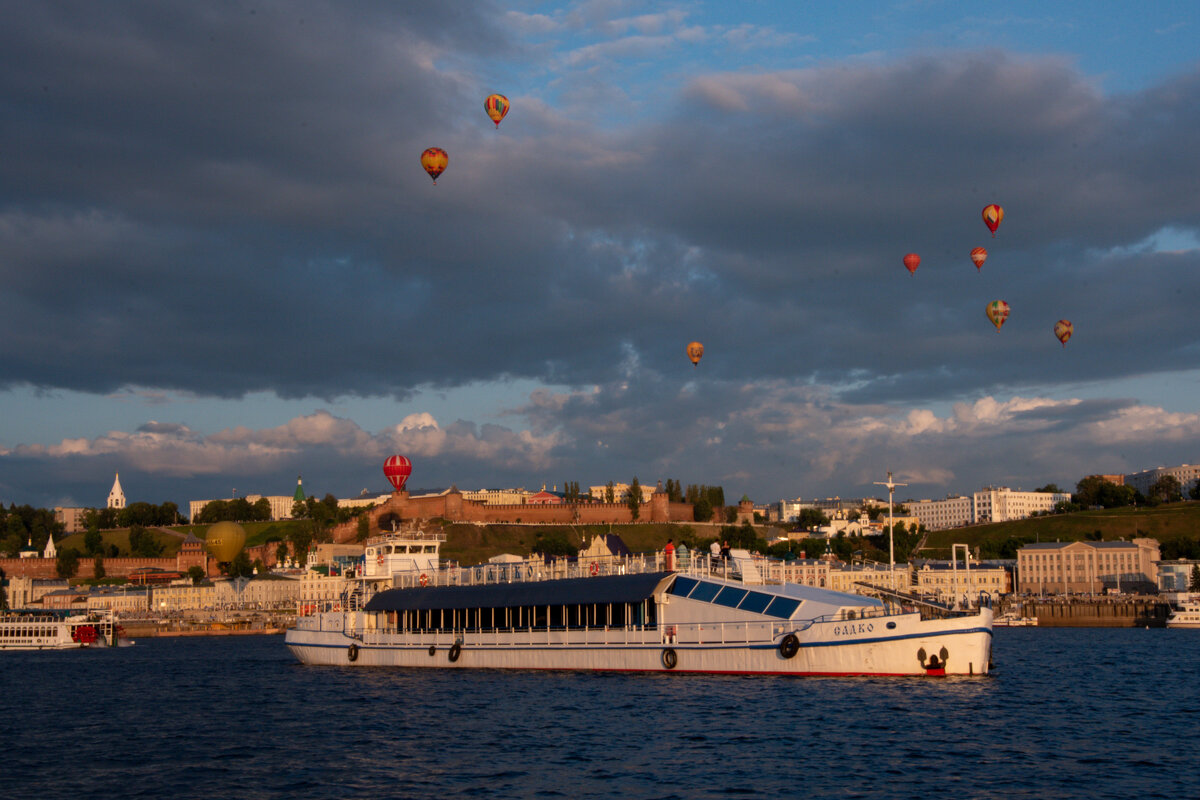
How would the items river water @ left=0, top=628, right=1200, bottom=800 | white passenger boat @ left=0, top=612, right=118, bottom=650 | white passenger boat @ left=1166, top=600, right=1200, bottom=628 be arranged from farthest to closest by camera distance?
1. white passenger boat @ left=1166, top=600, right=1200, bottom=628
2. white passenger boat @ left=0, top=612, right=118, bottom=650
3. river water @ left=0, top=628, right=1200, bottom=800

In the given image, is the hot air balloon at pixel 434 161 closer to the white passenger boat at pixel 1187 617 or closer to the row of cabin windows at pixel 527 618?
the row of cabin windows at pixel 527 618

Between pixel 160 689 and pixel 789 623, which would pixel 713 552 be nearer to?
pixel 789 623

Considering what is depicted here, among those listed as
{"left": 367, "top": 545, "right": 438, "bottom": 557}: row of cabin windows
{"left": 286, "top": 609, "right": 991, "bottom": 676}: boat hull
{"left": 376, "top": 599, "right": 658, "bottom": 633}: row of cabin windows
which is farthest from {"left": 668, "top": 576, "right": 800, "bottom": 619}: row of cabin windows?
{"left": 367, "top": 545, "right": 438, "bottom": 557}: row of cabin windows

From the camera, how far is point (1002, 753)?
38.2 meters

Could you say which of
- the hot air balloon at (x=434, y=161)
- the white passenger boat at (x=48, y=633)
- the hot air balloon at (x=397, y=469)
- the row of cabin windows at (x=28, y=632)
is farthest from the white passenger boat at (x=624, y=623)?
the hot air balloon at (x=397, y=469)

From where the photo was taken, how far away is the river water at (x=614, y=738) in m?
34.2

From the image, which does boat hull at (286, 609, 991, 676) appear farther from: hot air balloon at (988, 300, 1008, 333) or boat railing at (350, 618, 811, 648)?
hot air balloon at (988, 300, 1008, 333)

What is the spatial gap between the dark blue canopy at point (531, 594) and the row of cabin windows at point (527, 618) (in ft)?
2.14

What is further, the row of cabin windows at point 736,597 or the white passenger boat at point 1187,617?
the white passenger boat at point 1187,617

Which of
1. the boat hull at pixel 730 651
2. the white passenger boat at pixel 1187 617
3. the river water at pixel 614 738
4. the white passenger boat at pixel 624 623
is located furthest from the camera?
the white passenger boat at pixel 1187 617

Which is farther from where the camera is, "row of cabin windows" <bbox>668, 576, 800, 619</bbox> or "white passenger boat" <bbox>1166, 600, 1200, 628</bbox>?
"white passenger boat" <bbox>1166, 600, 1200, 628</bbox>

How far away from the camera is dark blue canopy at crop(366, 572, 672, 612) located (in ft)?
206

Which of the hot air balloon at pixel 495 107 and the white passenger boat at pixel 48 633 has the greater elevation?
the hot air balloon at pixel 495 107

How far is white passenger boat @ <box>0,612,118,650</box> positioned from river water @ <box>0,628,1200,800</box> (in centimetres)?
7392
